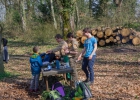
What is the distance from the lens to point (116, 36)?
16.8 metres

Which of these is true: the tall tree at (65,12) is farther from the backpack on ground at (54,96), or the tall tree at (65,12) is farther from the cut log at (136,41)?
the backpack on ground at (54,96)

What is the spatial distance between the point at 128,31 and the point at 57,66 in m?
10.7

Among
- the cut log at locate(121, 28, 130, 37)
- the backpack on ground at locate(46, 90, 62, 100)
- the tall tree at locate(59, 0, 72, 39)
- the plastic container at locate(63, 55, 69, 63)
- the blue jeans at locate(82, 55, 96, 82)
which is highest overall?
the tall tree at locate(59, 0, 72, 39)

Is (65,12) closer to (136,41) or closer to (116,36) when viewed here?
(116,36)

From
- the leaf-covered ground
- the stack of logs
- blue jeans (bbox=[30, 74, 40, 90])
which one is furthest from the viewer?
the stack of logs

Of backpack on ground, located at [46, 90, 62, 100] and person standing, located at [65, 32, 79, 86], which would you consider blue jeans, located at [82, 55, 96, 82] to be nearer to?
person standing, located at [65, 32, 79, 86]

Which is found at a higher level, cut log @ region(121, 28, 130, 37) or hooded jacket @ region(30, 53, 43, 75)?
cut log @ region(121, 28, 130, 37)

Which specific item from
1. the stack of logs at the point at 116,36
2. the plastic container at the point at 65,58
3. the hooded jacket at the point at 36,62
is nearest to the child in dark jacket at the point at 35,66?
the hooded jacket at the point at 36,62

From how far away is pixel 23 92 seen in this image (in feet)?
24.6

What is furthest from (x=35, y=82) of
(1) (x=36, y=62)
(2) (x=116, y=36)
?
(2) (x=116, y=36)

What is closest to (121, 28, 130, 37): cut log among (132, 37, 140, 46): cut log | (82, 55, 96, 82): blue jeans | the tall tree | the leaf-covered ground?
(132, 37, 140, 46): cut log

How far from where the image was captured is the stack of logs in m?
16.5

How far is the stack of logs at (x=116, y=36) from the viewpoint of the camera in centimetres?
1655

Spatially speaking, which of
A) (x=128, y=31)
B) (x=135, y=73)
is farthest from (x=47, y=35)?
(x=135, y=73)
